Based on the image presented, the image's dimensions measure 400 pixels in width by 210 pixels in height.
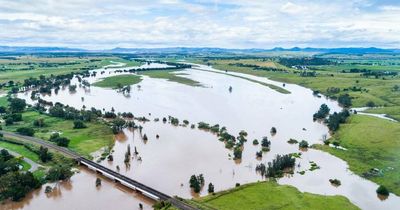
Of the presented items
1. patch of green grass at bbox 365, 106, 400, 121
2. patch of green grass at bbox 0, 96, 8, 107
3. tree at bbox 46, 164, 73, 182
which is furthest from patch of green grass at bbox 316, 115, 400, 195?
patch of green grass at bbox 0, 96, 8, 107

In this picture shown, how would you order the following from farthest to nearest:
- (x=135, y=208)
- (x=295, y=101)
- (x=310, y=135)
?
(x=295, y=101) < (x=310, y=135) < (x=135, y=208)

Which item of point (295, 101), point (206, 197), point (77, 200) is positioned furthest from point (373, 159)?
point (295, 101)

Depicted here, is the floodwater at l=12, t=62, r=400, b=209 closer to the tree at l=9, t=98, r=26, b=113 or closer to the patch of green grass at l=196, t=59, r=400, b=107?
the patch of green grass at l=196, t=59, r=400, b=107

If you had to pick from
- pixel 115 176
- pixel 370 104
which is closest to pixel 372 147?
pixel 115 176

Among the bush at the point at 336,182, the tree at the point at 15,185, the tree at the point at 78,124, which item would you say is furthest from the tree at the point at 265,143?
the tree at the point at 15,185

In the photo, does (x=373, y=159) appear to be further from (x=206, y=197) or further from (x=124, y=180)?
(x=124, y=180)
